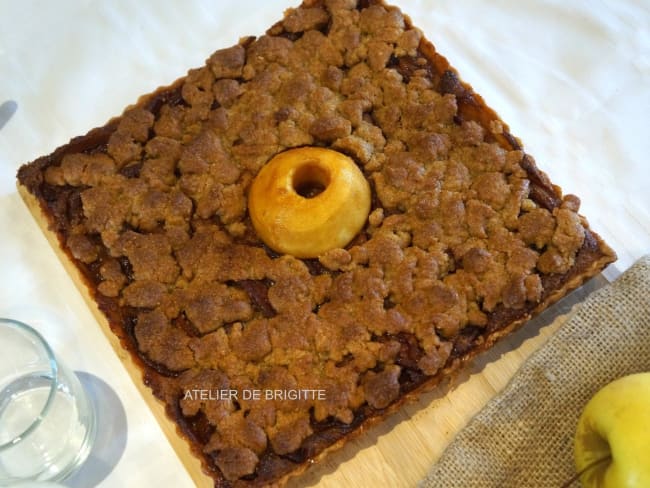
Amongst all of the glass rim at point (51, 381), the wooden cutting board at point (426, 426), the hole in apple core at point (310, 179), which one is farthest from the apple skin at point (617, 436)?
the glass rim at point (51, 381)

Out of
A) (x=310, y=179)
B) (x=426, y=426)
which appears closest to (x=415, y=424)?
(x=426, y=426)

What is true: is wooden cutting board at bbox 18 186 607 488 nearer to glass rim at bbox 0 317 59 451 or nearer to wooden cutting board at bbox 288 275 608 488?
wooden cutting board at bbox 288 275 608 488

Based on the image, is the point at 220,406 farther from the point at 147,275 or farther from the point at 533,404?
the point at 533,404

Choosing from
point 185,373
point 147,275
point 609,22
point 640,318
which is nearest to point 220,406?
point 185,373

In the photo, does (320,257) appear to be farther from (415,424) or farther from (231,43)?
(231,43)

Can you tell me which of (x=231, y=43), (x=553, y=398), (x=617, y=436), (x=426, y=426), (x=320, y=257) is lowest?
(x=617, y=436)
